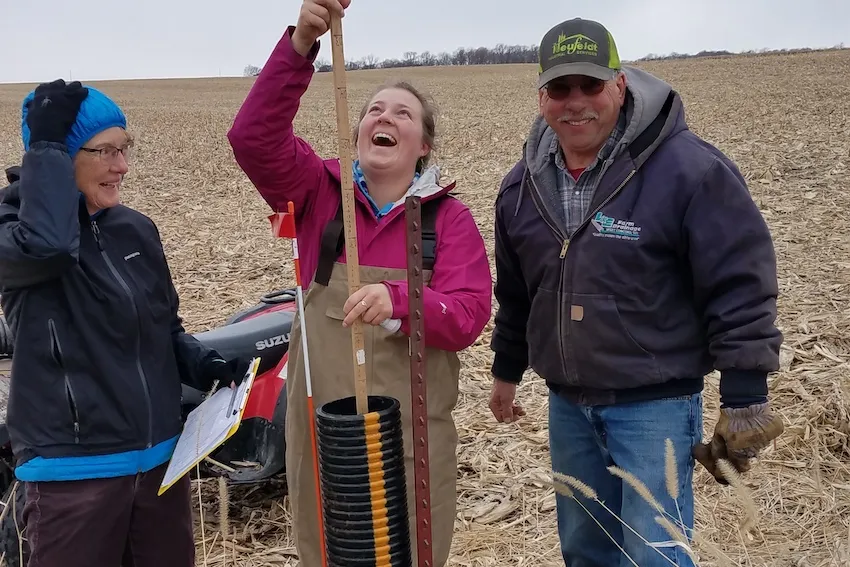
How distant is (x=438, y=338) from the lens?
2.35m

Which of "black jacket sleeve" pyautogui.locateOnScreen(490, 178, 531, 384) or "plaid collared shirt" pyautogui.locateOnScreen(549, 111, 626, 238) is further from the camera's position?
"black jacket sleeve" pyautogui.locateOnScreen(490, 178, 531, 384)

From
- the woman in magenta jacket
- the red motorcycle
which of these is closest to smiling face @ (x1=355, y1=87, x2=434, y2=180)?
the woman in magenta jacket

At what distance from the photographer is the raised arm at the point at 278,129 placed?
7.58ft

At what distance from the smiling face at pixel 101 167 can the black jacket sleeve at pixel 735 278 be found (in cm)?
174

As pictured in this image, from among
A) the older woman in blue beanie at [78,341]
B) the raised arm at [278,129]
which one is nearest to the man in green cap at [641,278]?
the raised arm at [278,129]

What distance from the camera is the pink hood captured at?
2312mm

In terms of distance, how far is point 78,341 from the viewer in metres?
2.41

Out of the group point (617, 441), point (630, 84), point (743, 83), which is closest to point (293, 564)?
point (617, 441)

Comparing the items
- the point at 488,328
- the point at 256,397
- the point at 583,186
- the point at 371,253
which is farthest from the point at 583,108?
the point at 488,328

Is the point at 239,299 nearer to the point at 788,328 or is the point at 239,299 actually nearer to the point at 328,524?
the point at 788,328

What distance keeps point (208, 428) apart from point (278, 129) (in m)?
0.94

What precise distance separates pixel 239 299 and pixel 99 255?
5.11m

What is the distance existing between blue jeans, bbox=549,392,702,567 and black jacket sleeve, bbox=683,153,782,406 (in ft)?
0.71

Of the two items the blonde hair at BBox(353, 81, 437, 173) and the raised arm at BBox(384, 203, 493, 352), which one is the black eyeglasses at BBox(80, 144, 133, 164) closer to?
the blonde hair at BBox(353, 81, 437, 173)
